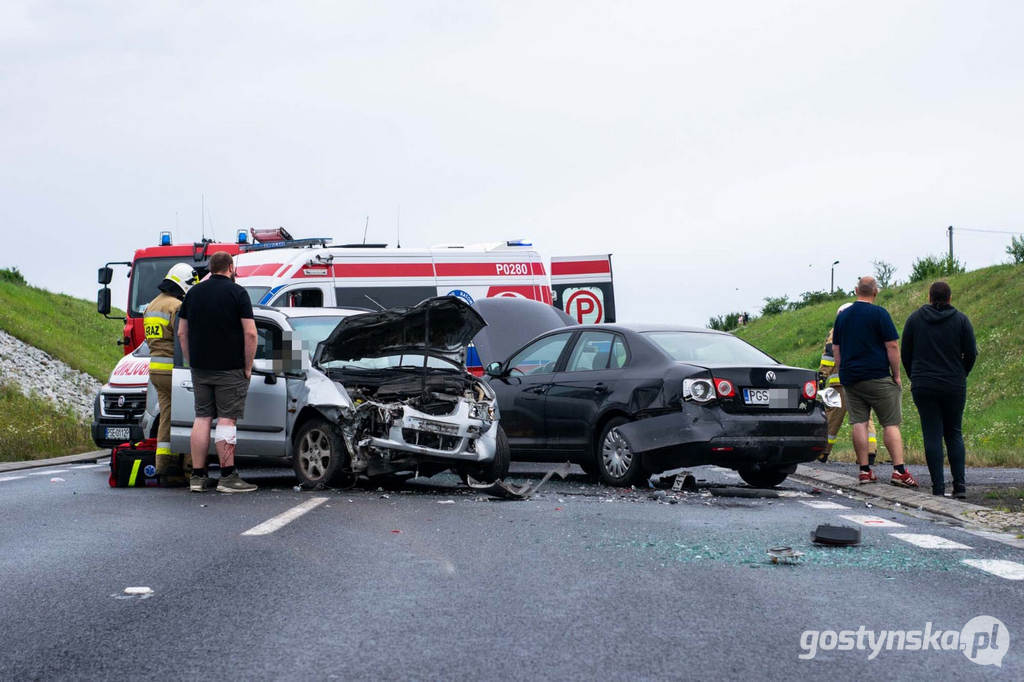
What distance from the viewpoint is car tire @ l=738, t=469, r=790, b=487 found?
471 inches

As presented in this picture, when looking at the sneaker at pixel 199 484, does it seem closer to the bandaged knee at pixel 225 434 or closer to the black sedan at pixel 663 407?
the bandaged knee at pixel 225 434

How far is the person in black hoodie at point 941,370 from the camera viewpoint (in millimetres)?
11156

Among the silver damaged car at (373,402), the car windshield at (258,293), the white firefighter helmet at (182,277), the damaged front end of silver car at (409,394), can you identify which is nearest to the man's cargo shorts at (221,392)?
the silver damaged car at (373,402)

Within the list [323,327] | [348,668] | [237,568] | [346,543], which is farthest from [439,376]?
[348,668]

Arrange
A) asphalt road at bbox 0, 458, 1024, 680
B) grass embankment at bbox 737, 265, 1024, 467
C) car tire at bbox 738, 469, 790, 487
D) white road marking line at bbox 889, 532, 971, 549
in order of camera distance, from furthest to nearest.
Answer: grass embankment at bbox 737, 265, 1024, 467 < car tire at bbox 738, 469, 790, 487 < white road marking line at bbox 889, 532, 971, 549 < asphalt road at bbox 0, 458, 1024, 680

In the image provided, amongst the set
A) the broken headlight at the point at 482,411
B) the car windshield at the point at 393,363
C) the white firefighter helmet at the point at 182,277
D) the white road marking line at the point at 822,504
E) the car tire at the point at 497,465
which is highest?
the white firefighter helmet at the point at 182,277

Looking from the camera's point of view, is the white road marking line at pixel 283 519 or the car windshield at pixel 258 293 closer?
the white road marking line at pixel 283 519

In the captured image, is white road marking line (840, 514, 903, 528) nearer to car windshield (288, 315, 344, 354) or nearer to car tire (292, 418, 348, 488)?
car tire (292, 418, 348, 488)

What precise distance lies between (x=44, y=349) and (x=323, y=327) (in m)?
31.8

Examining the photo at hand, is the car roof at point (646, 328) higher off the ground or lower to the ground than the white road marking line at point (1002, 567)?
higher

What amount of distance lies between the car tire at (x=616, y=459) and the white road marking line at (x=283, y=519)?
275 cm

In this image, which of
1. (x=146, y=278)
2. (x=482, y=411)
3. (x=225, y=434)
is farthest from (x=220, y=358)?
(x=146, y=278)

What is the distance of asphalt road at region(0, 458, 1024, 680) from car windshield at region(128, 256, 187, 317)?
35.2 ft

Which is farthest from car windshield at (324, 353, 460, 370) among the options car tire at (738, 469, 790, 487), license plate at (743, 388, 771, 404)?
car tire at (738, 469, 790, 487)
